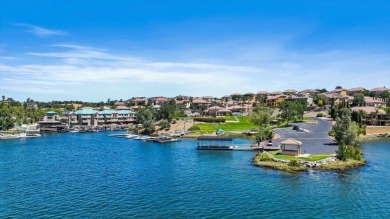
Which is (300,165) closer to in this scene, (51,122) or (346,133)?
(346,133)

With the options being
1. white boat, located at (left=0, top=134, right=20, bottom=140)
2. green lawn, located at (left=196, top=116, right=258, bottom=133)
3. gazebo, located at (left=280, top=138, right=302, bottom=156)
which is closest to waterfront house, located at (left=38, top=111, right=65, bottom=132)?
white boat, located at (left=0, top=134, right=20, bottom=140)

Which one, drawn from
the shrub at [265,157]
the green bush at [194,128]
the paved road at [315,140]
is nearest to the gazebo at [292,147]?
the paved road at [315,140]

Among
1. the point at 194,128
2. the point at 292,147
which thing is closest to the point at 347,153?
the point at 292,147

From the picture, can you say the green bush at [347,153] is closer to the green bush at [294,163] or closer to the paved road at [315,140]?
the paved road at [315,140]

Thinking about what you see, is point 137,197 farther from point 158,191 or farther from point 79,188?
point 79,188

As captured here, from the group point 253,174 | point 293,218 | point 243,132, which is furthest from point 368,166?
point 243,132

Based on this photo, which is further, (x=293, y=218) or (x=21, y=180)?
(x=21, y=180)

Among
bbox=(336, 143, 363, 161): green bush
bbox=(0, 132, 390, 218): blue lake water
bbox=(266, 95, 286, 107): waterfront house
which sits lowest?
bbox=(0, 132, 390, 218): blue lake water

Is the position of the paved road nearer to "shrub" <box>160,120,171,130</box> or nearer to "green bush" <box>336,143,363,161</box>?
"green bush" <box>336,143,363,161</box>
